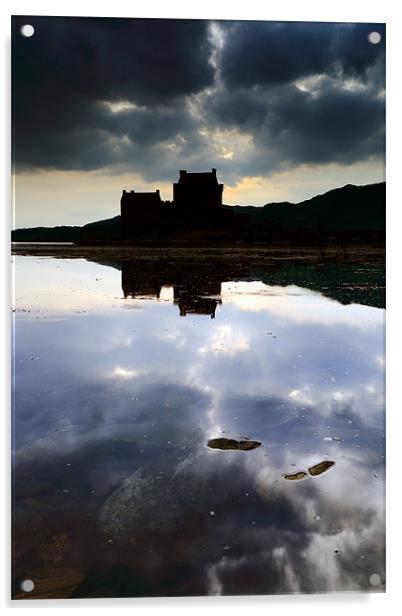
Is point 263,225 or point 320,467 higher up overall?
point 263,225

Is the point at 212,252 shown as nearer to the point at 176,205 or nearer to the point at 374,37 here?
the point at 176,205

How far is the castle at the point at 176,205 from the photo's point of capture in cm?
440

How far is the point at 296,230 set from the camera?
4.73 meters

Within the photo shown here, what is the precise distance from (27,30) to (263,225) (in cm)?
261

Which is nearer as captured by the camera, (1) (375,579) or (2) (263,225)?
(1) (375,579)

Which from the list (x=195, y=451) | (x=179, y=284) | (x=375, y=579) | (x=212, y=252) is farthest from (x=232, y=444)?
(x=179, y=284)

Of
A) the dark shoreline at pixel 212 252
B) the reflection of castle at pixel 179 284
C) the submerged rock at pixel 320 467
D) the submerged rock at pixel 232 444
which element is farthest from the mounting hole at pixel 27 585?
the reflection of castle at pixel 179 284

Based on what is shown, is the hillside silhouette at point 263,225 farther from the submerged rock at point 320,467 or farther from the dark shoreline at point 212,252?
the submerged rock at point 320,467

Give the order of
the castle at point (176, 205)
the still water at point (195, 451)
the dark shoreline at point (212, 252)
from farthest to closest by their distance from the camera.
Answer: the dark shoreline at point (212, 252)
the castle at point (176, 205)
the still water at point (195, 451)

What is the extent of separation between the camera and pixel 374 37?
403cm

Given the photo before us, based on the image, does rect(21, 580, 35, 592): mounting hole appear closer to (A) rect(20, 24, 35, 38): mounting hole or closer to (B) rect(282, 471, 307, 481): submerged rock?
(B) rect(282, 471, 307, 481): submerged rock

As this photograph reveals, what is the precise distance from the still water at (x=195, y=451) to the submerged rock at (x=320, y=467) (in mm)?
15
